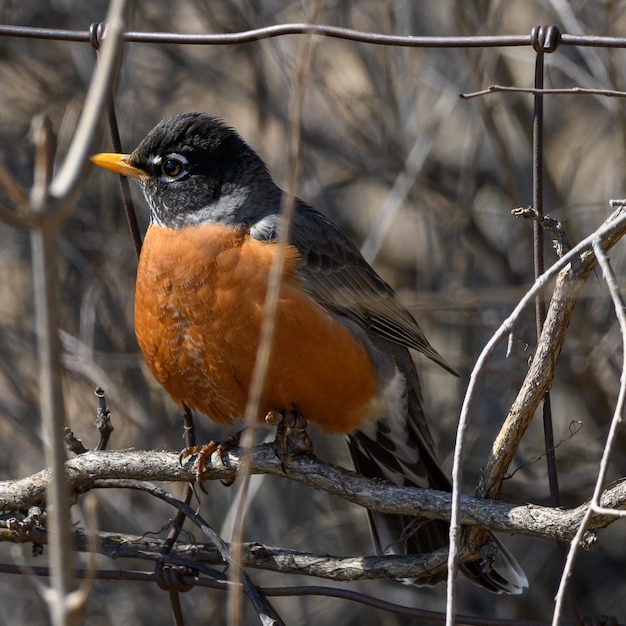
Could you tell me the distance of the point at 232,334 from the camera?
293cm

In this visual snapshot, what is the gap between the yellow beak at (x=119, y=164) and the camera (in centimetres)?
316

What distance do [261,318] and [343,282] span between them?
556 millimetres

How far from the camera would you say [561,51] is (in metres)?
4.76

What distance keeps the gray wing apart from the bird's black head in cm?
16

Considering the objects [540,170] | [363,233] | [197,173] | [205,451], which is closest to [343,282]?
[197,173]

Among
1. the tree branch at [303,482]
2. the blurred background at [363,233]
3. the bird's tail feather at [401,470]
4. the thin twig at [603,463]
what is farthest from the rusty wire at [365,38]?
the blurred background at [363,233]

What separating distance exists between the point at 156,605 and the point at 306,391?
2469 millimetres

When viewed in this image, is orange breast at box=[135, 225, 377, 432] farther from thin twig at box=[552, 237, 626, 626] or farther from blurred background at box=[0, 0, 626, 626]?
blurred background at box=[0, 0, 626, 626]

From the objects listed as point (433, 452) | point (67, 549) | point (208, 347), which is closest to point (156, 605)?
point (433, 452)

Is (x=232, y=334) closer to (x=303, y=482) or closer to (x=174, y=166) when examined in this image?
(x=303, y=482)

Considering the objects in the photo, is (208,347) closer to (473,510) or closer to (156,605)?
(473,510)

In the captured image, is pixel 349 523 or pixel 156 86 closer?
pixel 349 523

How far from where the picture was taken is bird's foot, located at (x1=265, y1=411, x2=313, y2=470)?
2723mm

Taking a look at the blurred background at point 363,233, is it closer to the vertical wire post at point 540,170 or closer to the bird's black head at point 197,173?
the bird's black head at point 197,173
